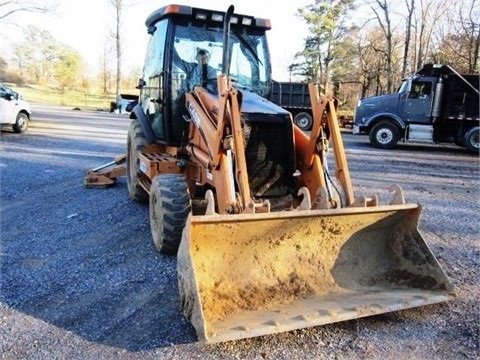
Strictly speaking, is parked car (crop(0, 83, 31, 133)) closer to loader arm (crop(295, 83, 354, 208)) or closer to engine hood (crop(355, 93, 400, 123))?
engine hood (crop(355, 93, 400, 123))

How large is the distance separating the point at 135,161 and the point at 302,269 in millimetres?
3053

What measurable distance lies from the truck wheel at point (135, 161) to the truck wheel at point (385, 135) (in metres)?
10.8

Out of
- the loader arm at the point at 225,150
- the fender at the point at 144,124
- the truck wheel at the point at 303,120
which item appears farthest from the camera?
the truck wheel at the point at 303,120

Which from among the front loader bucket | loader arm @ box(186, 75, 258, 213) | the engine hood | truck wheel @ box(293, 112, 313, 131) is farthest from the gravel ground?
truck wheel @ box(293, 112, 313, 131)

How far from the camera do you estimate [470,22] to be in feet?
85.8

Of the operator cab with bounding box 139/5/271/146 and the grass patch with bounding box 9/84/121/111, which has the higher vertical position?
the operator cab with bounding box 139/5/271/146

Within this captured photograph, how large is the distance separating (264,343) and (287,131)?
77.8 inches

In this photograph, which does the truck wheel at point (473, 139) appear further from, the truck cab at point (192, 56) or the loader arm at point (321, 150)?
the loader arm at point (321, 150)

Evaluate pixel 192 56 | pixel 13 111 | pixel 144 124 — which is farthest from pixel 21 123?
pixel 192 56

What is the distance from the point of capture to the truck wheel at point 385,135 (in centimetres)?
1499

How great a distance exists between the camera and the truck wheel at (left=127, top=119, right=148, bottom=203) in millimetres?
5625

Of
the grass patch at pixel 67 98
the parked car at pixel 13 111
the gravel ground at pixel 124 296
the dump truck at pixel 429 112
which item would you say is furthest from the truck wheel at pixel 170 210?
the grass patch at pixel 67 98

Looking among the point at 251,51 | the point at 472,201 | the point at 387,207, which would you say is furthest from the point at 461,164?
the point at 387,207

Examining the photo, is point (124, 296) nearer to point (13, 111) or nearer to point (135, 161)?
point (135, 161)
